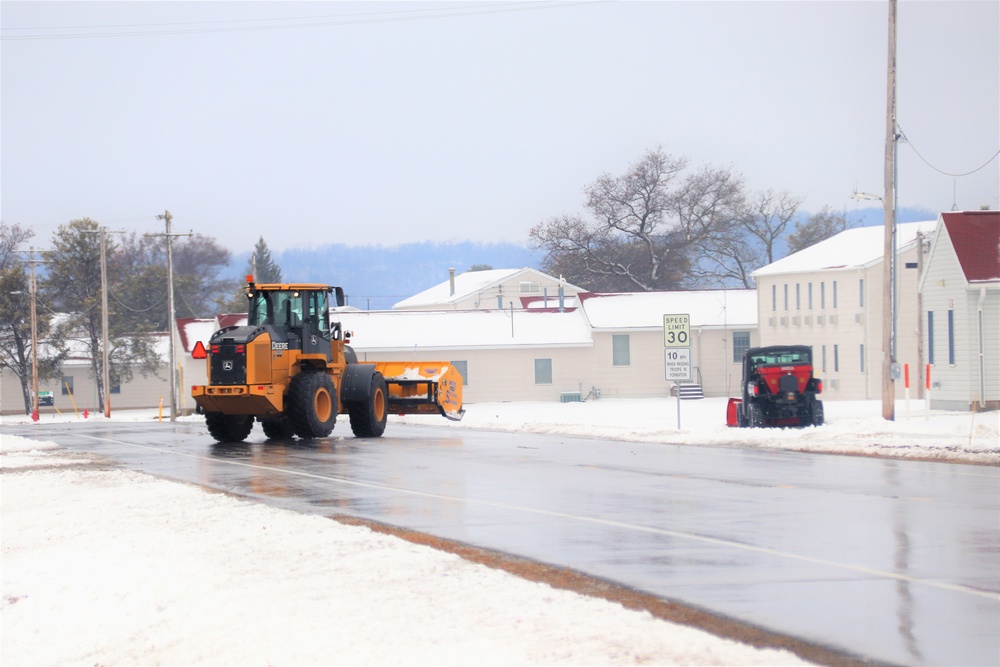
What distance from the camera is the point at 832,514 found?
42.3ft

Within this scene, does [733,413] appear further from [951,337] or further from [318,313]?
[318,313]

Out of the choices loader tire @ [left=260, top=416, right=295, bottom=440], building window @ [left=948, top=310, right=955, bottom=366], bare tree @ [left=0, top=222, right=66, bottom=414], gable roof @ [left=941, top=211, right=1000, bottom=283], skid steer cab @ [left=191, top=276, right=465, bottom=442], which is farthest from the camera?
bare tree @ [left=0, top=222, right=66, bottom=414]

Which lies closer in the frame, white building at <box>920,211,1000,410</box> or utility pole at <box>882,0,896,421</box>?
utility pole at <box>882,0,896,421</box>

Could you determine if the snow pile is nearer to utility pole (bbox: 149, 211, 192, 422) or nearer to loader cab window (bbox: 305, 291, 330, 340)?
loader cab window (bbox: 305, 291, 330, 340)

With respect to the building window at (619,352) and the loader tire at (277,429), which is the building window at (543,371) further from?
the loader tire at (277,429)

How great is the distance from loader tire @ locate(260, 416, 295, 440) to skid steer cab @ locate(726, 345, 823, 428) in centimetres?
1101

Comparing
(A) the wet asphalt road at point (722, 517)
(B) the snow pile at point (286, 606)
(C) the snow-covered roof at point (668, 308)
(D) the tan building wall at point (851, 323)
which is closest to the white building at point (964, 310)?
(D) the tan building wall at point (851, 323)

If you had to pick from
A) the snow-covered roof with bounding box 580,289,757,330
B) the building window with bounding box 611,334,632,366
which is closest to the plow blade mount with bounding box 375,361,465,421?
the snow-covered roof with bounding box 580,289,757,330

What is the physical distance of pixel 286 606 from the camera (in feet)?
27.1

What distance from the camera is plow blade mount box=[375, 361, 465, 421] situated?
29906mm

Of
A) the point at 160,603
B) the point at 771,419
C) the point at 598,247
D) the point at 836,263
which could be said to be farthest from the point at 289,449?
the point at 598,247

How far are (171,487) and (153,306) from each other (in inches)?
2949

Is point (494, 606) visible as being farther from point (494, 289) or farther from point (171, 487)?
point (494, 289)

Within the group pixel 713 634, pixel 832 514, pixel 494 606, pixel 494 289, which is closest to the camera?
pixel 713 634
